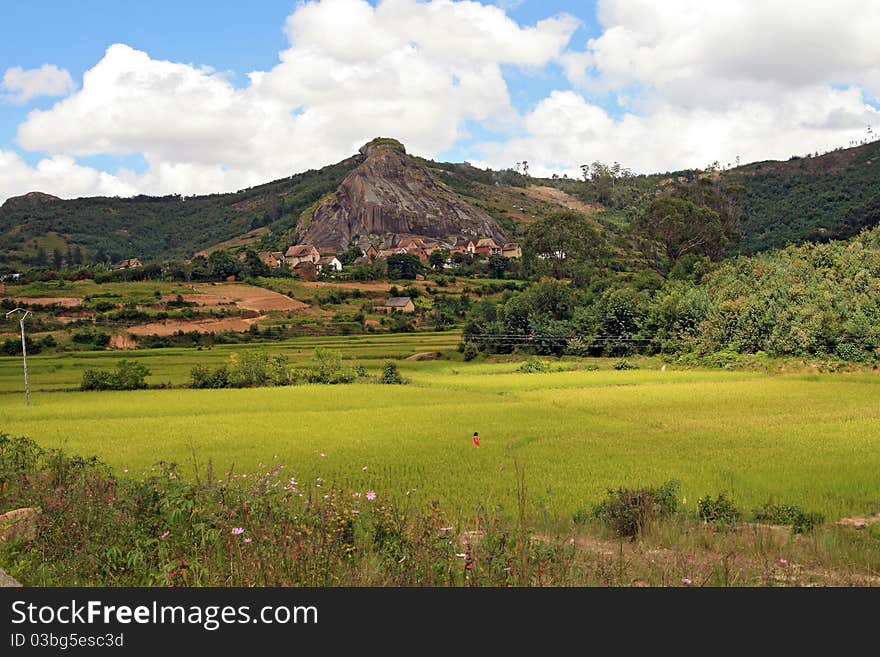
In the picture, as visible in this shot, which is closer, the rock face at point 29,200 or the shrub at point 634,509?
the shrub at point 634,509

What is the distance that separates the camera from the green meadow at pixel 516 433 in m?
13.9

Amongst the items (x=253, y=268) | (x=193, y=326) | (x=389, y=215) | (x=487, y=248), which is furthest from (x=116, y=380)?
(x=389, y=215)

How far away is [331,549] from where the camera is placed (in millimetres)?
6652

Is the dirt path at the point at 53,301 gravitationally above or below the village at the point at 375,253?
below

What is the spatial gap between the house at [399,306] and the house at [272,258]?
30.1 m

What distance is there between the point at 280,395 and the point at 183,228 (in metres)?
166

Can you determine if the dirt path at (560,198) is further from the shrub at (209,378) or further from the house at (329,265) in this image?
the shrub at (209,378)

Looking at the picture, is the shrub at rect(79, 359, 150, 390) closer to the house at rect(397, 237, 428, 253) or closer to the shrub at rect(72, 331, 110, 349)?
the shrub at rect(72, 331, 110, 349)

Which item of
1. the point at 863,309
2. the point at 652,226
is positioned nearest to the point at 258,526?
the point at 863,309

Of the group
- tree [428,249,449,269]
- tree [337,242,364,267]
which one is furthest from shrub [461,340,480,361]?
tree [337,242,364,267]

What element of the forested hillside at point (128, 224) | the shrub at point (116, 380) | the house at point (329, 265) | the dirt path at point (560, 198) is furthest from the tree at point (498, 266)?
the shrub at point (116, 380)

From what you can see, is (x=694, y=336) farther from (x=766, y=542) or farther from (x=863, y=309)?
(x=766, y=542)

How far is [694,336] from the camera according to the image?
44531 millimetres

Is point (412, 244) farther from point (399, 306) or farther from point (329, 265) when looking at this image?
point (399, 306)
